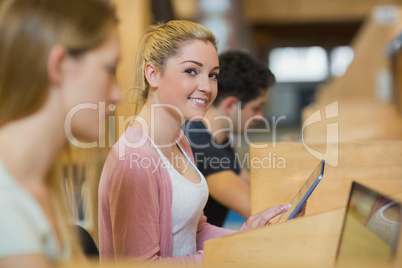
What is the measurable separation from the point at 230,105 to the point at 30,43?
3.08ft

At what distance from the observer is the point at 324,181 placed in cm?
122

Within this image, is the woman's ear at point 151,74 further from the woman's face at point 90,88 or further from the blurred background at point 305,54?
the woman's face at point 90,88

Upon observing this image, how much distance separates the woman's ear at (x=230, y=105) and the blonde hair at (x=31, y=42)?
863 millimetres

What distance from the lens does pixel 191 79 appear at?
959 mm

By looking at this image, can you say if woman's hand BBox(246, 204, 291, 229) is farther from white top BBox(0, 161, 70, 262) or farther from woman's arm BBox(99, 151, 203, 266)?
white top BBox(0, 161, 70, 262)

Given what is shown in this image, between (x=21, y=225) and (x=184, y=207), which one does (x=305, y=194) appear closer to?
(x=184, y=207)

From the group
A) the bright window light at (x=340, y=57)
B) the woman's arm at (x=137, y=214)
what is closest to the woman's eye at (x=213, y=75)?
the woman's arm at (x=137, y=214)

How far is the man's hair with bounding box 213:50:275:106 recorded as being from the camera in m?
1.37

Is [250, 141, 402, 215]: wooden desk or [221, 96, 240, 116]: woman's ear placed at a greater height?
[221, 96, 240, 116]: woman's ear

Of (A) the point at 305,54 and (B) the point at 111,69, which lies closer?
(B) the point at 111,69

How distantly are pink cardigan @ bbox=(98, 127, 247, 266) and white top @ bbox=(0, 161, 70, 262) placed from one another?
0.34m

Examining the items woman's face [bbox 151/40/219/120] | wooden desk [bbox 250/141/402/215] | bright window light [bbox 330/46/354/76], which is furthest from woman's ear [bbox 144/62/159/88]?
bright window light [bbox 330/46/354/76]

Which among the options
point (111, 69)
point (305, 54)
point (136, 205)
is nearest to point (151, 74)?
point (136, 205)

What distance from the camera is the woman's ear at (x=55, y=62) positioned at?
0.57 m
